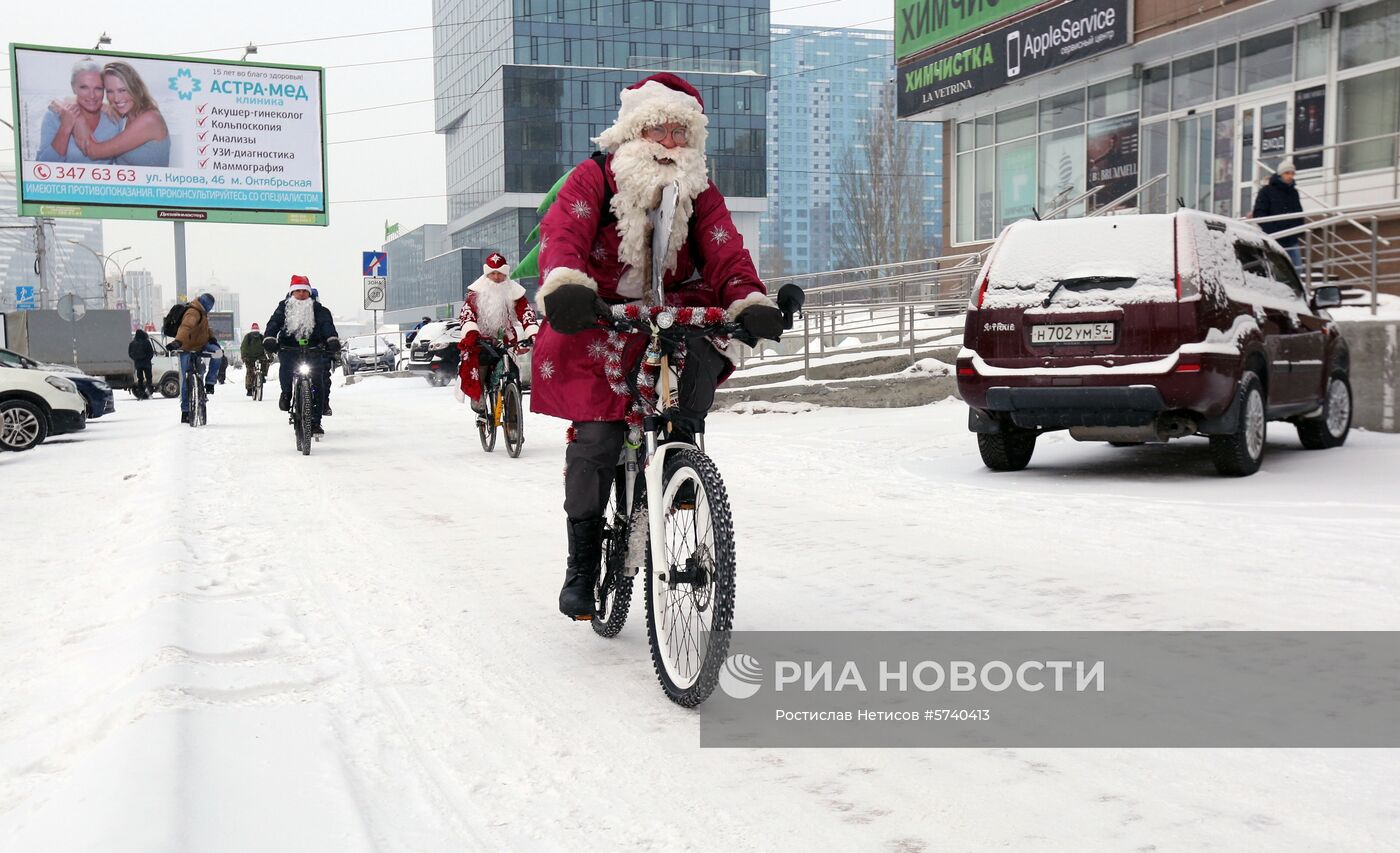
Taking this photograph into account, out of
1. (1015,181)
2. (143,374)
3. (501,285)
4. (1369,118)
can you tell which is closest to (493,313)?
(501,285)

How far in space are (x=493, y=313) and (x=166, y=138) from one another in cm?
2834

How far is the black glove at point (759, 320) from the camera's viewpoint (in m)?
3.62

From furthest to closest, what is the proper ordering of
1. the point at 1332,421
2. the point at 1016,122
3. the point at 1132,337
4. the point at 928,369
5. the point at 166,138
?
the point at 166,138 → the point at 1016,122 → the point at 928,369 → the point at 1332,421 → the point at 1132,337

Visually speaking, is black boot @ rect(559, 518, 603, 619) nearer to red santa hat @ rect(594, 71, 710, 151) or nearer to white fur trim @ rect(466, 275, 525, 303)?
red santa hat @ rect(594, 71, 710, 151)

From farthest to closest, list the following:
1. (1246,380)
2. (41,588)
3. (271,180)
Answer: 1. (271,180)
2. (1246,380)
3. (41,588)

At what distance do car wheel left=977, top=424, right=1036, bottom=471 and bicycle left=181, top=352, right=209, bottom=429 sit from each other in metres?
12.3

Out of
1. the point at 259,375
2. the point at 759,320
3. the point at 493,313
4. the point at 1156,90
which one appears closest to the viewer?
the point at 759,320

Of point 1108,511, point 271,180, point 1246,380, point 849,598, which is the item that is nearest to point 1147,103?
point 1246,380

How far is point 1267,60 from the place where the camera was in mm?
20656

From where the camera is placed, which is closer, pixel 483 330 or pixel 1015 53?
pixel 483 330

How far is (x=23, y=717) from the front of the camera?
3.52 metres

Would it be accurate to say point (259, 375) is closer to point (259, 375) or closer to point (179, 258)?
point (259, 375)

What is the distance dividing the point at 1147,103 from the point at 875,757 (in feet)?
75.7

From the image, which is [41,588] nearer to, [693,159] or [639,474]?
[639,474]
